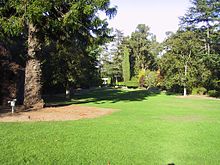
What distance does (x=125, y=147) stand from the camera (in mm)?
7805

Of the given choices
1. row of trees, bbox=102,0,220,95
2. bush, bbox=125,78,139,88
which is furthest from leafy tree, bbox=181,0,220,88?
bush, bbox=125,78,139,88

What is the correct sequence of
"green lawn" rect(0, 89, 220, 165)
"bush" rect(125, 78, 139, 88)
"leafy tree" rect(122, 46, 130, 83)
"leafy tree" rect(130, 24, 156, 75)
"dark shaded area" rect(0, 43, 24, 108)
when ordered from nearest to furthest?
"green lawn" rect(0, 89, 220, 165) < "dark shaded area" rect(0, 43, 24, 108) < "bush" rect(125, 78, 139, 88) < "leafy tree" rect(122, 46, 130, 83) < "leafy tree" rect(130, 24, 156, 75)

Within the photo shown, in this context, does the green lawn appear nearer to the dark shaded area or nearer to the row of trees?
the dark shaded area

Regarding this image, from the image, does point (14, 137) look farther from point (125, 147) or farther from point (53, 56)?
point (53, 56)

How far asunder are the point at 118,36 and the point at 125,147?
75152 millimetres

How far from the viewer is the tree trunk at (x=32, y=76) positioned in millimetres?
16953

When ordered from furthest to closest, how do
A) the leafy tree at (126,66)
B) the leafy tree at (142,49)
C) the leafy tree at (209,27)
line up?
the leafy tree at (142,49) → the leafy tree at (126,66) → the leafy tree at (209,27)

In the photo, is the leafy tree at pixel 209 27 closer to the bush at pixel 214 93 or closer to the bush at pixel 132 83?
the bush at pixel 214 93

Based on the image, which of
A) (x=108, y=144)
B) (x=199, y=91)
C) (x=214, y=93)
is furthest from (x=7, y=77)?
(x=199, y=91)

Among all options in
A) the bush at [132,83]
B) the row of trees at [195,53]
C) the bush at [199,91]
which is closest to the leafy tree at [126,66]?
the bush at [132,83]

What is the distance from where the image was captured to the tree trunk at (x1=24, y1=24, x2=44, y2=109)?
17.0m

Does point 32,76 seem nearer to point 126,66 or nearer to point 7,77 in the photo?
point 7,77

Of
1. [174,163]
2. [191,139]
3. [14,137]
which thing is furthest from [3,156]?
[191,139]

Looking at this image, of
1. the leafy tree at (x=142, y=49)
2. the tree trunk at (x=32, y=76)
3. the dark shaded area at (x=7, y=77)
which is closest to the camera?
the tree trunk at (x=32, y=76)
